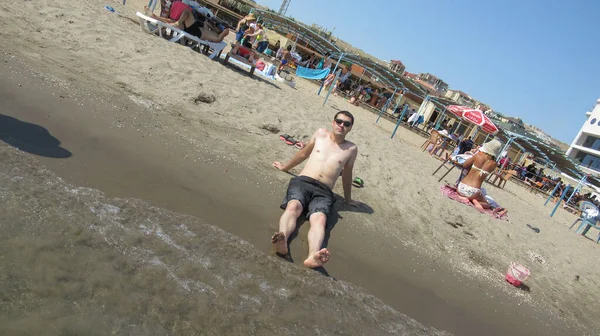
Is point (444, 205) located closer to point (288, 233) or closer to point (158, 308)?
point (288, 233)

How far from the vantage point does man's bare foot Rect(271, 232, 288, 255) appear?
9.04 feet

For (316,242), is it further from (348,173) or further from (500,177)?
(500,177)

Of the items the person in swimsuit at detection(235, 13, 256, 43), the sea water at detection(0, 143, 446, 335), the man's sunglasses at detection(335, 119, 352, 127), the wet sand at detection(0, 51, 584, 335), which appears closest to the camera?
the sea water at detection(0, 143, 446, 335)

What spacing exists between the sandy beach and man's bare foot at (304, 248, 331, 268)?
93mm

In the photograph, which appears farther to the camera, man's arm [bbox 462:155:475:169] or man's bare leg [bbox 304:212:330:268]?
man's arm [bbox 462:155:475:169]

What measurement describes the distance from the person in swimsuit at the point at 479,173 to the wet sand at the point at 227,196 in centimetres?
247

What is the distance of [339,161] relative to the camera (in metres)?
3.92

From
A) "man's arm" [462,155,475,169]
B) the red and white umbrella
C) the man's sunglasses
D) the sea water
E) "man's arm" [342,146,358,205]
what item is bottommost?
the sea water

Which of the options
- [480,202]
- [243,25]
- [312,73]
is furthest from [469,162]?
[312,73]

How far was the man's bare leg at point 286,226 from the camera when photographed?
277 centimetres

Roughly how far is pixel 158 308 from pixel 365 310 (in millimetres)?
1372

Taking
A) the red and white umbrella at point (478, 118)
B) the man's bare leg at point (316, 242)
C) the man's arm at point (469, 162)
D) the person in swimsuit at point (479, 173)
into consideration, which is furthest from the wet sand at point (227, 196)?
the red and white umbrella at point (478, 118)

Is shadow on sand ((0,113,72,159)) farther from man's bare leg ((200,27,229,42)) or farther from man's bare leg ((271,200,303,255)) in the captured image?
man's bare leg ((200,27,229,42))

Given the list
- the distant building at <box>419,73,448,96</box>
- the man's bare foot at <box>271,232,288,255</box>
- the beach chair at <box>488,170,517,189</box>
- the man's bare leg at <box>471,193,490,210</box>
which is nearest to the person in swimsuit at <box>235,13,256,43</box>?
the man's bare leg at <box>471,193,490,210</box>
